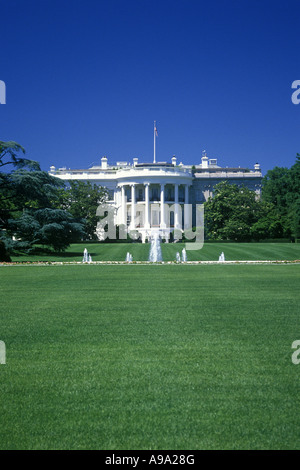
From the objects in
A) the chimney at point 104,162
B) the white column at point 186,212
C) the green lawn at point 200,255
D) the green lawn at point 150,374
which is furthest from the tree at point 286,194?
the green lawn at point 150,374

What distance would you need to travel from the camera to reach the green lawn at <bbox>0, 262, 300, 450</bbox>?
427 cm

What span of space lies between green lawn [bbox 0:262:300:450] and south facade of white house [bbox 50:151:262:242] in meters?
58.8

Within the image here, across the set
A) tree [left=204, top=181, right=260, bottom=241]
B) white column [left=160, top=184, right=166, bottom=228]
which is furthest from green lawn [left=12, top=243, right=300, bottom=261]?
white column [left=160, top=184, right=166, bottom=228]

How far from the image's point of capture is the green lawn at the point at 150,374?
14.0 ft

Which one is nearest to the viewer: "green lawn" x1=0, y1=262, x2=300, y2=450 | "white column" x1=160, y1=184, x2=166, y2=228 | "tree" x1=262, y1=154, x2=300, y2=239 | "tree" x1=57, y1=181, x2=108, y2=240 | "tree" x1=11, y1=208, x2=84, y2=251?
"green lawn" x1=0, y1=262, x2=300, y2=450

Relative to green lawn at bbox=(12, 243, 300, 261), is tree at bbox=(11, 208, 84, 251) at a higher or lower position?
higher

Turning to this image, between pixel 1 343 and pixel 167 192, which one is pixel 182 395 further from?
pixel 167 192

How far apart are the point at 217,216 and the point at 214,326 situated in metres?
51.9

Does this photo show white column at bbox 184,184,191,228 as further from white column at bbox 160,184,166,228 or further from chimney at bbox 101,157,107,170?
chimney at bbox 101,157,107,170

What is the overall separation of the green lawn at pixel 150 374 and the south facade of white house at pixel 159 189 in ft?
193

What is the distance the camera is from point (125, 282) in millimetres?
15578

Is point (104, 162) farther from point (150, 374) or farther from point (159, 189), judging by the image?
point (150, 374)

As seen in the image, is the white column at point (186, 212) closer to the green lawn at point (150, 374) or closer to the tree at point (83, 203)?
the tree at point (83, 203)
